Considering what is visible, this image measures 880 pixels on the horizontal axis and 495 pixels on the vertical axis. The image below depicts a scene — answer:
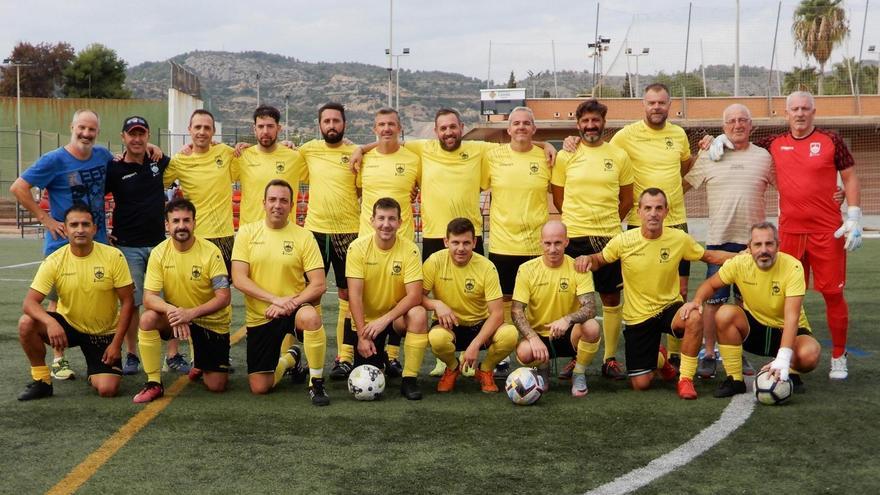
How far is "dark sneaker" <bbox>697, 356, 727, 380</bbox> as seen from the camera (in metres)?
6.30

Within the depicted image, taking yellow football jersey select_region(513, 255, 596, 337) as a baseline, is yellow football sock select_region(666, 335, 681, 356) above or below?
below

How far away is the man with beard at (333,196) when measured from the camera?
697 cm

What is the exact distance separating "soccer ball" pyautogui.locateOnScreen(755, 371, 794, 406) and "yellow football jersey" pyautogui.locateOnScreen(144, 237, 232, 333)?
11.4 feet

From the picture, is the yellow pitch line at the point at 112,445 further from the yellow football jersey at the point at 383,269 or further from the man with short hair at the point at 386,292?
the yellow football jersey at the point at 383,269

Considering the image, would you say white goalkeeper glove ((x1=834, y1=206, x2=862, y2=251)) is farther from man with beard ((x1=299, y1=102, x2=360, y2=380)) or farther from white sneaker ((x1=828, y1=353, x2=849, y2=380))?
man with beard ((x1=299, y1=102, x2=360, y2=380))

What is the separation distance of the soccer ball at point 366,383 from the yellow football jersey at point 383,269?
0.59 meters

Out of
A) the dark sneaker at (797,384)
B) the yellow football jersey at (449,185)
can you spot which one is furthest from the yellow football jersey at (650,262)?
the yellow football jersey at (449,185)

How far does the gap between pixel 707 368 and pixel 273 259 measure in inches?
124

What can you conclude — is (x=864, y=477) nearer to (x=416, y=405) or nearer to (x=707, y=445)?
(x=707, y=445)

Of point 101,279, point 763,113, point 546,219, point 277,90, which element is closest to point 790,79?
point 763,113

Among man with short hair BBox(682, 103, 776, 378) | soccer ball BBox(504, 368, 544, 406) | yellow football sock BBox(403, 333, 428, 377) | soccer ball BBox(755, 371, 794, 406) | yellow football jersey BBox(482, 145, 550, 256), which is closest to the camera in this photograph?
soccer ball BBox(755, 371, 794, 406)

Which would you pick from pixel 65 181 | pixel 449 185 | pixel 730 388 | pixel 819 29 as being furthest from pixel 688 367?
pixel 819 29

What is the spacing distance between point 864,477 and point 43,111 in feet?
136

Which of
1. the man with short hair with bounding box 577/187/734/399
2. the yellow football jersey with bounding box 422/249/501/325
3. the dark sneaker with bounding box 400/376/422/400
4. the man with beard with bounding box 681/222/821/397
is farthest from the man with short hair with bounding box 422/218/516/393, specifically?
the man with beard with bounding box 681/222/821/397
